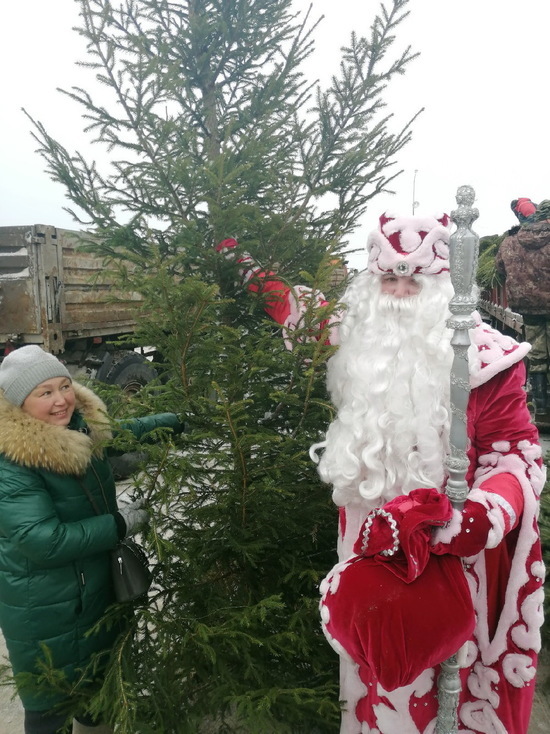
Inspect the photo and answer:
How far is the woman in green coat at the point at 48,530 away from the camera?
1.88 meters

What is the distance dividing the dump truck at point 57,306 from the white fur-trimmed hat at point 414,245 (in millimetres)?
4079

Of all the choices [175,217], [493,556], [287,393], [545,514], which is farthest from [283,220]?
[545,514]

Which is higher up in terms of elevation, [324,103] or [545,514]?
[324,103]

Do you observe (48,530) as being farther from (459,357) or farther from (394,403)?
Result: (459,357)

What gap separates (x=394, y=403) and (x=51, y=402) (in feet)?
4.70

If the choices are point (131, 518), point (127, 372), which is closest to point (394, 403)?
point (131, 518)

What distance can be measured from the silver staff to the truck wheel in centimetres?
521

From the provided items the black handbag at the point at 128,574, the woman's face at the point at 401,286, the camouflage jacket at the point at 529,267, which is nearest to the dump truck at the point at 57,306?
the black handbag at the point at 128,574

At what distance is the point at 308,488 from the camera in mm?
2199

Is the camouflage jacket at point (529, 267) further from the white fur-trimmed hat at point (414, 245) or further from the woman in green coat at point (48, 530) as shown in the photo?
the woman in green coat at point (48, 530)

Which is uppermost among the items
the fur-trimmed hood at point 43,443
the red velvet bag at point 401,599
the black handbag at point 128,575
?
the fur-trimmed hood at point 43,443

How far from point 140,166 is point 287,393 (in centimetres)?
125

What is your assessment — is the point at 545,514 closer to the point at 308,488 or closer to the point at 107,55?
the point at 308,488

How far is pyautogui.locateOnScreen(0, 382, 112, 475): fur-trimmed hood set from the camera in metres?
1.91
